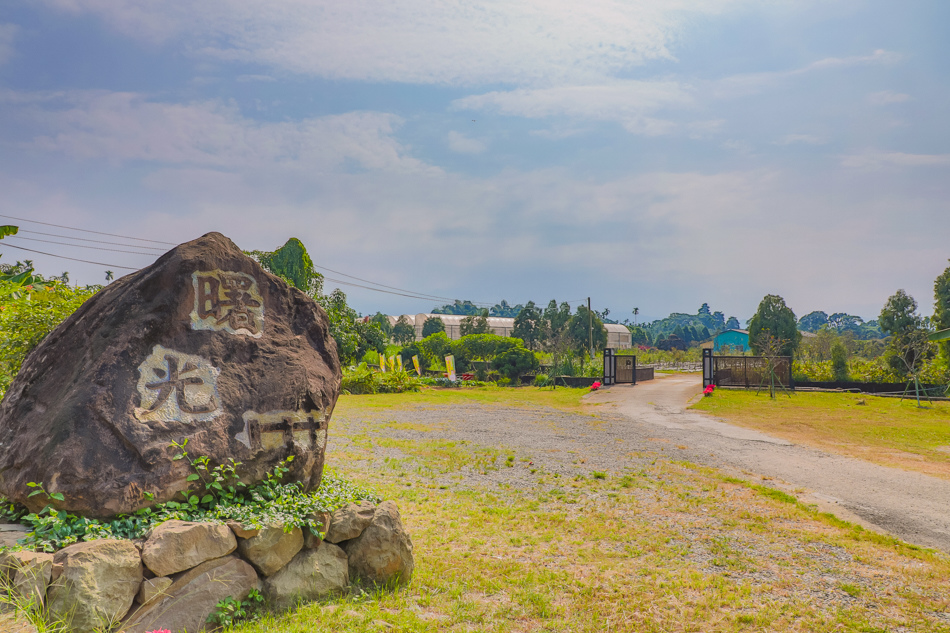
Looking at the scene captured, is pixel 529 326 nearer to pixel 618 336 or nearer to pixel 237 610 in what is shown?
pixel 618 336

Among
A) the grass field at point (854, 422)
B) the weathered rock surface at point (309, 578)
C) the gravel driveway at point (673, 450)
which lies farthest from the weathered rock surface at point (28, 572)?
the grass field at point (854, 422)

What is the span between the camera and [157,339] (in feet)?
14.5

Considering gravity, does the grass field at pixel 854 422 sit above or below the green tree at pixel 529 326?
below

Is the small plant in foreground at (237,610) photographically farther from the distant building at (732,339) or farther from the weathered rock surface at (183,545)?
the distant building at (732,339)

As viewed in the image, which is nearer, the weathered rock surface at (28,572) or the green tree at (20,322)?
the weathered rock surface at (28,572)

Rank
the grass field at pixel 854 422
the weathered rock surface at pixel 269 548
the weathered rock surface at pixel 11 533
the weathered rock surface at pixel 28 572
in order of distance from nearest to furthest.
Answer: the weathered rock surface at pixel 28 572 → the weathered rock surface at pixel 11 533 → the weathered rock surface at pixel 269 548 → the grass field at pixel 854 422

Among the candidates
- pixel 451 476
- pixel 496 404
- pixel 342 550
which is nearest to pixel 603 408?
pixel 496 404

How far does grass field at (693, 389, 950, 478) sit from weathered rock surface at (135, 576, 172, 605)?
1072 centimetres

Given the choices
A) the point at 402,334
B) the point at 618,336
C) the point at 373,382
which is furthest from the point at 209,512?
the point at 618,336

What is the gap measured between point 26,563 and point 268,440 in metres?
1.69

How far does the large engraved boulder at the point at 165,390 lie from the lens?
391 centimetres

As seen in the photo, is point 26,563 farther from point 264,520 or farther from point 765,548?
point 765,548

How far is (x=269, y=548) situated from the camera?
4.12 m

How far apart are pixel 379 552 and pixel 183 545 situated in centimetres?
143
